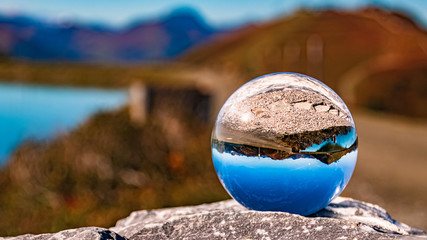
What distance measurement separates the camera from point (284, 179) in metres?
2.98

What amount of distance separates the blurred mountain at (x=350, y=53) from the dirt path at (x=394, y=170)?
3.34m

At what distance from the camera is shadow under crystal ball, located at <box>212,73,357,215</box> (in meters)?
2.93

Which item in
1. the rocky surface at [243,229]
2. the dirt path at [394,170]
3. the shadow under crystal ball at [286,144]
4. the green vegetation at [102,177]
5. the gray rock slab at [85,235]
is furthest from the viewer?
the dirt path at [394,170]

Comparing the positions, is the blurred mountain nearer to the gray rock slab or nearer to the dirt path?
the dirt path

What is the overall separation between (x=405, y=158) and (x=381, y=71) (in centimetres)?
897

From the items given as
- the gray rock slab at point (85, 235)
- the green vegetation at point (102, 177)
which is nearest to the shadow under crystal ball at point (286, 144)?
the gray rock slab at point (85, 235)

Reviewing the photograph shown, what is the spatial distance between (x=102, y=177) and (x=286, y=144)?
6.57 meters

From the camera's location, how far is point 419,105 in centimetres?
1852

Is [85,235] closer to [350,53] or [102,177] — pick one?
[102,177]

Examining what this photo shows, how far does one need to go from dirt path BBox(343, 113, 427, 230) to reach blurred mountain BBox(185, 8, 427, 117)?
3.34 metres

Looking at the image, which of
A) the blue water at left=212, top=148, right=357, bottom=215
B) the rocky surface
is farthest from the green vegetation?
the rocky surface

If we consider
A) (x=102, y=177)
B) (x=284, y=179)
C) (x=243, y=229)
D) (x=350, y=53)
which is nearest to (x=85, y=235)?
(x=243, y=229)

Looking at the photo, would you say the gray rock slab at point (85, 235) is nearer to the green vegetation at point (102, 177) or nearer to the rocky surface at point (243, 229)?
the rocky surface at point (243, 229)

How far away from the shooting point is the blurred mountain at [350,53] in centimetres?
2066
